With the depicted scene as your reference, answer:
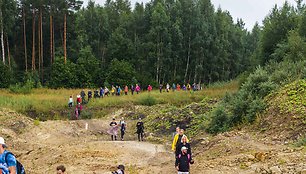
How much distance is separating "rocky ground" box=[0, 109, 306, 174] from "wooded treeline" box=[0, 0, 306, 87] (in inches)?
1073

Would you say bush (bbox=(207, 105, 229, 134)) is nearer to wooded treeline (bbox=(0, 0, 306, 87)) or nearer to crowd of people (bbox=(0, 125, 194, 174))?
crowd of people (bbox=(0, 125, 194, 174))

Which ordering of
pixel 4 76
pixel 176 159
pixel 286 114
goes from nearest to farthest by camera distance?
pixel 176 159, pixel 286 114, pixel 4 76

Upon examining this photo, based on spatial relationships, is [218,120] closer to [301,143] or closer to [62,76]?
[301,143]

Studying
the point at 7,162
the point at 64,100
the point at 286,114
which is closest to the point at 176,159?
the point at 7,162

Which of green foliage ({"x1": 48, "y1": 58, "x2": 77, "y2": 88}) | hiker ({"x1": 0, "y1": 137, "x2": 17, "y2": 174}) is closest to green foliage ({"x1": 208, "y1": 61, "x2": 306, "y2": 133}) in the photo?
hiker ({"x1": 0, "y1": 137, "x2": 17, "y2": 174})

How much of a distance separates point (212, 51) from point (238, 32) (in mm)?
19849

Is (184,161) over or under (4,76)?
under

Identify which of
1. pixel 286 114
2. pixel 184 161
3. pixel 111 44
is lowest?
pixel 184 161

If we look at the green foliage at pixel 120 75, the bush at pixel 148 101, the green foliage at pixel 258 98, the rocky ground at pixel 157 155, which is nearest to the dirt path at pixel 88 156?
the rocky ground at pixel 157 155

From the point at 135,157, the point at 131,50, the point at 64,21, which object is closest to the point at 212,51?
the point at 131,50

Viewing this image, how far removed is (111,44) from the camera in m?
59.7

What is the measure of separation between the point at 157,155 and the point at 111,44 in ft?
143

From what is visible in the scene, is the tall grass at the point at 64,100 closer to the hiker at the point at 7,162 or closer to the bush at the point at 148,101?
the bush at the point at 148,101

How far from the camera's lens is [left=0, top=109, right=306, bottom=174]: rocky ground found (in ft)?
43.3
